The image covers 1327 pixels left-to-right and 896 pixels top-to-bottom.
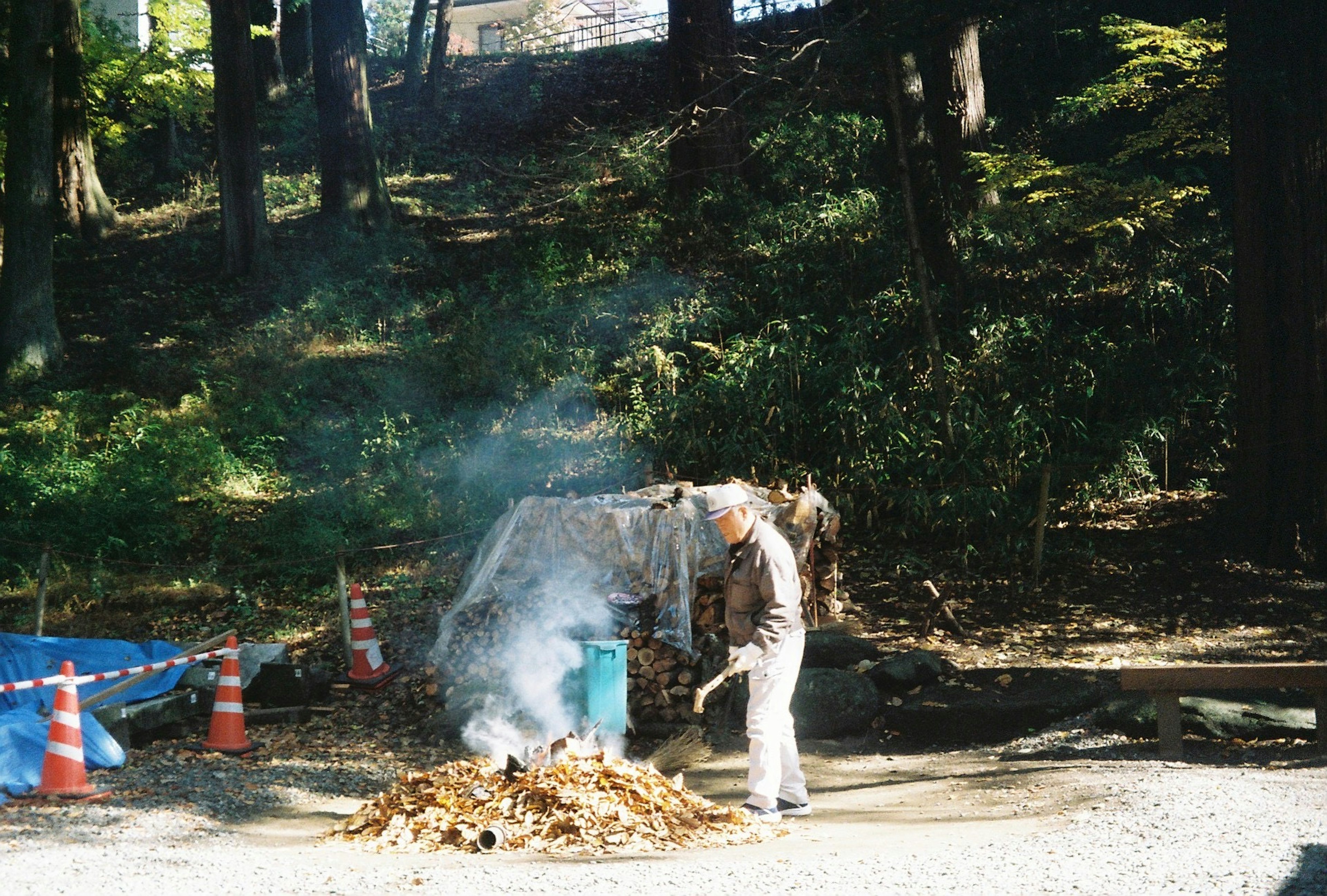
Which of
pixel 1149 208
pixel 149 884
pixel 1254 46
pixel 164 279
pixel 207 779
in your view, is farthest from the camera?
pixel 164 279

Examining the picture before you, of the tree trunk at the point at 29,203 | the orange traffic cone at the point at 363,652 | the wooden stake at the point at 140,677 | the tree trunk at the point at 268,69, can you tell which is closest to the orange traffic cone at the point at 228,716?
the wooden stake at the point at 140,677

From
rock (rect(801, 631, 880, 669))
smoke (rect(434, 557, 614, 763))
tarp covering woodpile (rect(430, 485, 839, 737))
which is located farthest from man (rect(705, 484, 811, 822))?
rock (rect(801, 631, 880, 669))

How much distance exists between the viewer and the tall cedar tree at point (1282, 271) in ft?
33.0

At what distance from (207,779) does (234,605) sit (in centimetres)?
462

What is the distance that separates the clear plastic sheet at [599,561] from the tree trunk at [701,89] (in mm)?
9142

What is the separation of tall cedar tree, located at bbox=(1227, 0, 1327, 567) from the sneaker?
6976 millimetres

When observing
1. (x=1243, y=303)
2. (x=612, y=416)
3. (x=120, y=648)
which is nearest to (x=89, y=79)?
(x=612, y=416)

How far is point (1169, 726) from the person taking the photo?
682 centimetres

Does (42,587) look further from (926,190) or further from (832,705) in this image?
(926,190)

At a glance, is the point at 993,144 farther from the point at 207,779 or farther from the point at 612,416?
the point at 207,779

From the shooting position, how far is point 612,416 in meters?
13.8

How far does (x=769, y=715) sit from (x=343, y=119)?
16.2 meters

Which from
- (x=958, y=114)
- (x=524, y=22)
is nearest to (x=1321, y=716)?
(x=958, y=114)

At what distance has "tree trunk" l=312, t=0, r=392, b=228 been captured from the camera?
1903 centimetres
